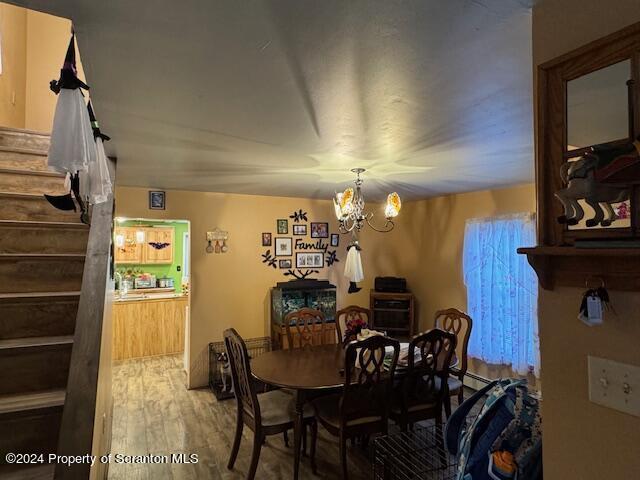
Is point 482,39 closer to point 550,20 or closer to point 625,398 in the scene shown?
point 550,20

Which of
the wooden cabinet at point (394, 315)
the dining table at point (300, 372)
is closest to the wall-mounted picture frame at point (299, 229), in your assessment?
the wooden cabinet at point (394, 315)

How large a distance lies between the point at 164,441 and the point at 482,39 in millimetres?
3546

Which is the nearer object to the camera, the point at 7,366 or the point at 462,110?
the point at 7,366

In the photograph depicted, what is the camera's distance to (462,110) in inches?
69.7

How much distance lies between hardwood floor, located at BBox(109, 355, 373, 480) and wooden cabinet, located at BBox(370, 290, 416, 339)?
1.89m

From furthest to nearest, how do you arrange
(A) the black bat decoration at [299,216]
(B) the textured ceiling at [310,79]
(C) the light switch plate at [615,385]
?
(A) the black bat decoration at [299,216] → (B) the textured ceiling at [310,79] → (C) the light switch plate at [615,385]

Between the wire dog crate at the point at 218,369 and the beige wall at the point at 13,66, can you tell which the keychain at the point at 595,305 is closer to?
the wire dog crate at the point at 218,369

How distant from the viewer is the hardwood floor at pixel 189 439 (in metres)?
2.62

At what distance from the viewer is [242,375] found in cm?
253

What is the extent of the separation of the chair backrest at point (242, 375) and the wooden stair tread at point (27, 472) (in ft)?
3.77

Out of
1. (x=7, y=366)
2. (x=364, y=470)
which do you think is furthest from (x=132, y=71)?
(x=364, y=470)

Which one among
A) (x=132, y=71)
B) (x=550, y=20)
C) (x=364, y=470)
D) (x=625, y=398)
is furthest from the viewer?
(x=364, y=470)

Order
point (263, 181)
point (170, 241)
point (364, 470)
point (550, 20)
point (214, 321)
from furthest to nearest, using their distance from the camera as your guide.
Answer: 1. point (170, 241)
2. point (214, 321)
3. point (263, 181)
4. point (364, 470)
5. point (550, 20)

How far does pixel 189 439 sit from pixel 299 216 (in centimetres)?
281
